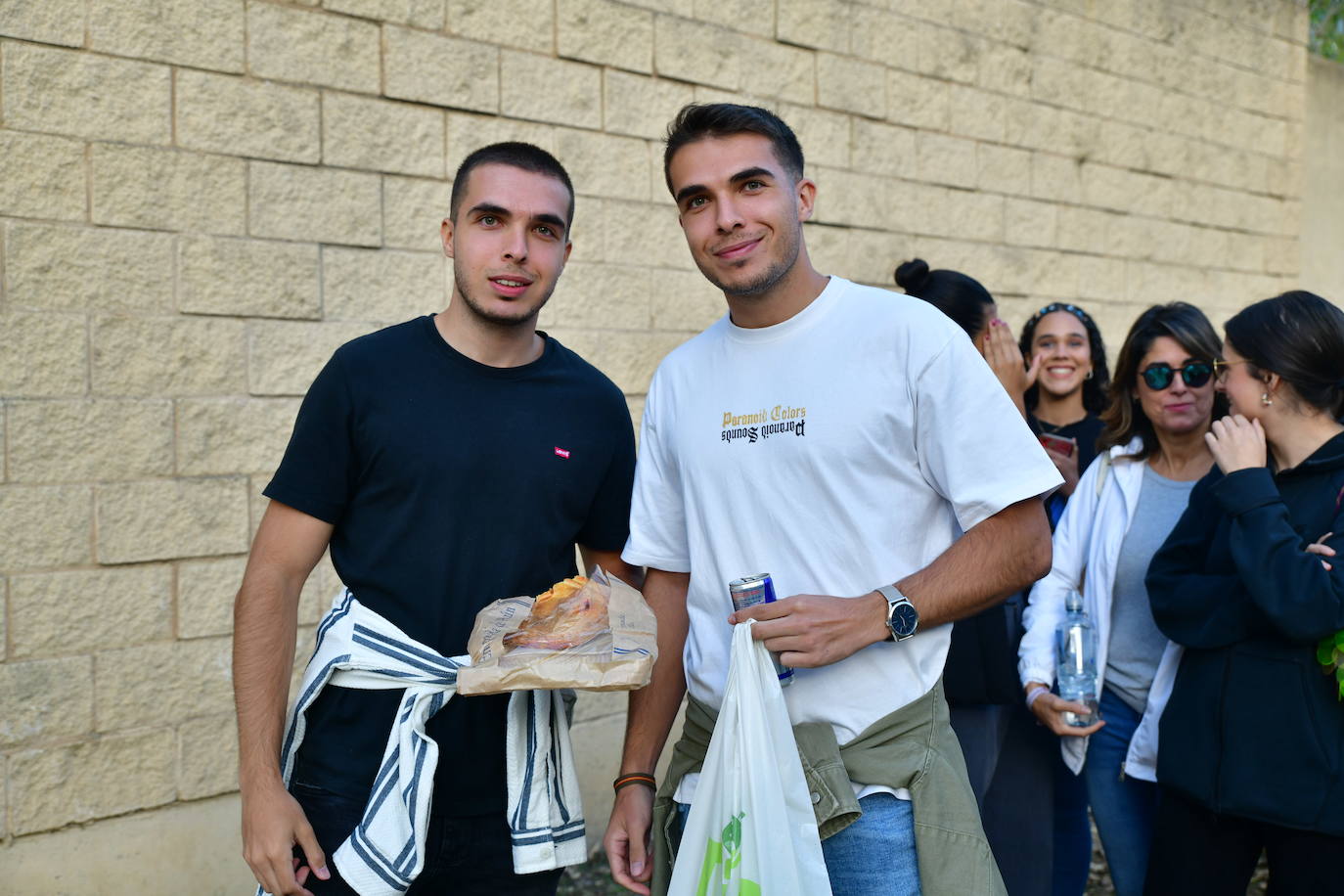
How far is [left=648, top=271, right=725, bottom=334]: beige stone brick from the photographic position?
5.19 m

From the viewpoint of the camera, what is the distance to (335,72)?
168 inches

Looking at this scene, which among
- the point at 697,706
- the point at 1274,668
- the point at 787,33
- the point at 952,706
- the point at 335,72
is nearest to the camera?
the point at 697,706

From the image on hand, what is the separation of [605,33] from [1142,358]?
2.67 metres

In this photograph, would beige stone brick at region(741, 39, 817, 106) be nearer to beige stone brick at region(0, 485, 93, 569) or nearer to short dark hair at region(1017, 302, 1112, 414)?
short dark hair at region(1017, 302, 1112, 414)

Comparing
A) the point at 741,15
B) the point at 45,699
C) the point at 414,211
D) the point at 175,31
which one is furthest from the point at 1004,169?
the point at 45,699

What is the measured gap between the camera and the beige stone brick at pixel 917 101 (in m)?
6.02

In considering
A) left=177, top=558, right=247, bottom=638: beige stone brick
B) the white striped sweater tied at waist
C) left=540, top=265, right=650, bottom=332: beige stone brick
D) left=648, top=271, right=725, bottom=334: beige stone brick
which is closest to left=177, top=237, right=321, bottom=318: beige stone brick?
left=177, top=558, right=247, bottom=638: beige stone brick

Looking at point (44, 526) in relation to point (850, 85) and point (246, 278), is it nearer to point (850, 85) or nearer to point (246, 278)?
point (246, 278)

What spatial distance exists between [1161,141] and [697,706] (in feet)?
21.1

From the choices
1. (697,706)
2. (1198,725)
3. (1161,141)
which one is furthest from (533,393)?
(1161,141)

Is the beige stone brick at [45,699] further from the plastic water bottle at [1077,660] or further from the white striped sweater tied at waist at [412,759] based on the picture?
the plastic water bottle at [1077,660]

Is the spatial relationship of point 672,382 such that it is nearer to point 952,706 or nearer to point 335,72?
point 952,706

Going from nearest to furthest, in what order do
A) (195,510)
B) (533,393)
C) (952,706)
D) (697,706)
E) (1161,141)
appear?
(697,706) < (533,393) < (952,706) < (195,510) < (1161,141)

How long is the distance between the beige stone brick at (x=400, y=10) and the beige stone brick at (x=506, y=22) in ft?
0.18
